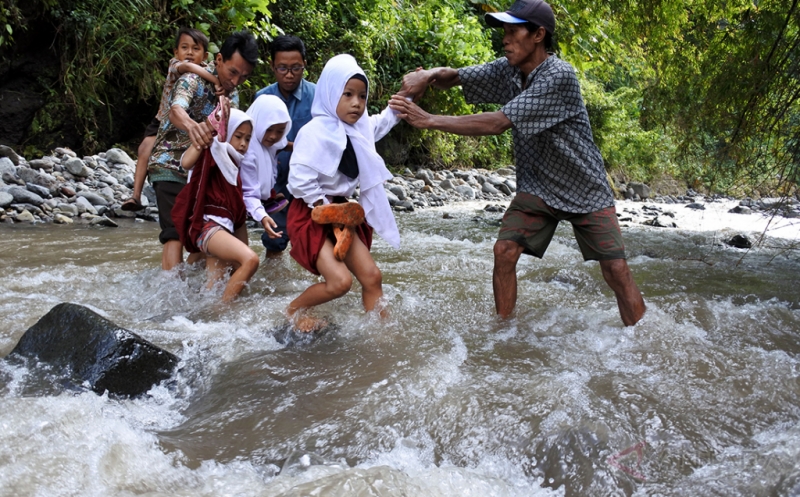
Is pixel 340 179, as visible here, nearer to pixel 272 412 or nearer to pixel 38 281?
pixel 272 412

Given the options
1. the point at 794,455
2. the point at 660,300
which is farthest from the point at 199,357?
the point at 660,300

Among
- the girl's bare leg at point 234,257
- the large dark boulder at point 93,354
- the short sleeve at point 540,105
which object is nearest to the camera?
the large dark boulder at point 93,354

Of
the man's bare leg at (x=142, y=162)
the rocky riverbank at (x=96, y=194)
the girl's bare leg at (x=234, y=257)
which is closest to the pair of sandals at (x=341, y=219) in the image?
the girl's bare leg at (x=234, y=257)

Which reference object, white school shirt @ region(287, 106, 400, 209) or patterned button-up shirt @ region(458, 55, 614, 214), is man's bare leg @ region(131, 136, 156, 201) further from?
patterned button-up shirt @ region(458, 55, 614, 214)

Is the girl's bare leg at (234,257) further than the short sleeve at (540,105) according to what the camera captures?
Yes

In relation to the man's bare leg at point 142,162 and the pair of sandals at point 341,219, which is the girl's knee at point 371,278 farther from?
the man's bare leg at point 142,162

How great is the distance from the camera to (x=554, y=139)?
3.79 meters

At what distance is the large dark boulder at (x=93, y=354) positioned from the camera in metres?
2.94

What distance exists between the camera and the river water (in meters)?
2.33

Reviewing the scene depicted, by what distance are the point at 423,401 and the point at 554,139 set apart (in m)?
1.70

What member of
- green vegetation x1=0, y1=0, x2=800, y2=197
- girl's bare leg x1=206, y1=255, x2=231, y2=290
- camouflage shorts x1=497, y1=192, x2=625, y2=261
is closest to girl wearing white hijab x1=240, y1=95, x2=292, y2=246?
girl's bare leg x1=206, y1=255, x2=231, y2=290

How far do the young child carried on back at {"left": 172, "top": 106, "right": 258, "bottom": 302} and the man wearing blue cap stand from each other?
112cm

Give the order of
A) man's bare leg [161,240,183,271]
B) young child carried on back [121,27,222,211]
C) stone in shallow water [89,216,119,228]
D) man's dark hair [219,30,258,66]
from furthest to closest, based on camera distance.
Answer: stone in shallow water [89,216,119,228] < man's bare leg [161,240,183,271] < young child carried on back [121,27,222,211] < man's dark hair [219,30,258,66]

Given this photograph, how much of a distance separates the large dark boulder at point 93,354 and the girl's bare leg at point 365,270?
42.8 inches
